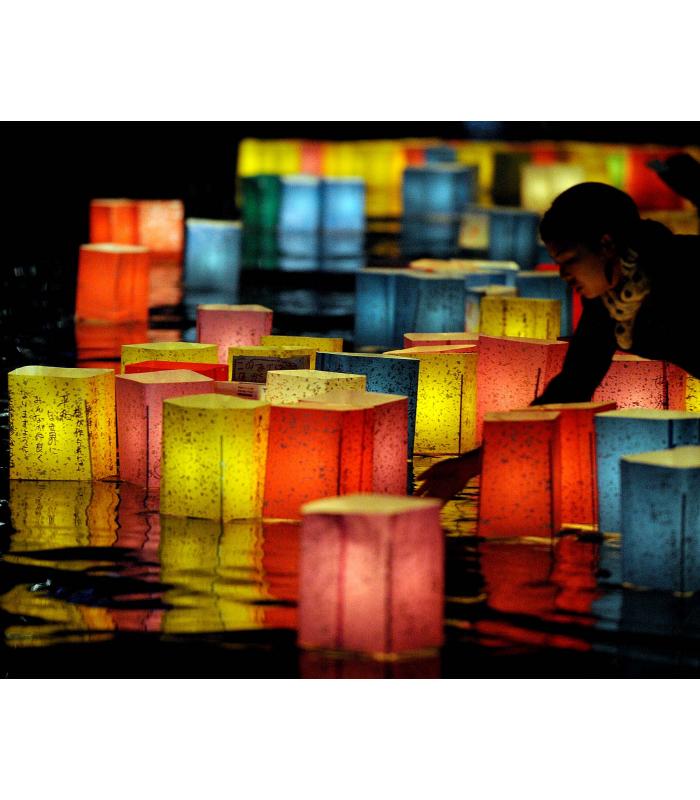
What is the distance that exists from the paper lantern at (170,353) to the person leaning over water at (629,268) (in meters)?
2.23

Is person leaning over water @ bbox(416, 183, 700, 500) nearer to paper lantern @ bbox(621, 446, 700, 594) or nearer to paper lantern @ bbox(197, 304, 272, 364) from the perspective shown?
paper lantern @ bbox(621, 446, 700, 594)

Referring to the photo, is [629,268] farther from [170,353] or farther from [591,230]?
[170,353]

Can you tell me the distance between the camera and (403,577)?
470 centimetres

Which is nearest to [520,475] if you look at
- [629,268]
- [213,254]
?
[629,268]

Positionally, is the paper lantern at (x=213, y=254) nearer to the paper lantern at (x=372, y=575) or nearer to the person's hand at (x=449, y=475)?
the person's hand at (x=449, y=475)

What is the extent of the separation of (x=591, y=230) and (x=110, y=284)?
6.17 meters

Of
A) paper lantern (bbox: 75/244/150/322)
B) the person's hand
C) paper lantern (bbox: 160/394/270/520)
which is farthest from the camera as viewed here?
paper lantern (bbox: 75/244/150/322)

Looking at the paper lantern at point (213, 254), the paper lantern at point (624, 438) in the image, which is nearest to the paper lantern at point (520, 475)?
the paper lantern at point (624, 438)

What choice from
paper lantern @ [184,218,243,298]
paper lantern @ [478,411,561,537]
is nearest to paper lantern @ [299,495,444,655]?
paper lantern @ [478,411,561,537]

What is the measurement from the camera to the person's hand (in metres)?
5.38

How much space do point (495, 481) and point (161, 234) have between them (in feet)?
34.7

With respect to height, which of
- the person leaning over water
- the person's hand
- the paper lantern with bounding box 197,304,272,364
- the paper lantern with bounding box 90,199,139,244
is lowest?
the person's hand

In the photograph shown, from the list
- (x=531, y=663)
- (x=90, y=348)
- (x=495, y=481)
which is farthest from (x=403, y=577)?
(x=90, y=348)

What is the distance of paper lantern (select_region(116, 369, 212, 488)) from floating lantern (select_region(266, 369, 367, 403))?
9.6 inches
